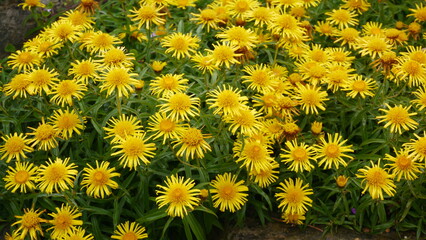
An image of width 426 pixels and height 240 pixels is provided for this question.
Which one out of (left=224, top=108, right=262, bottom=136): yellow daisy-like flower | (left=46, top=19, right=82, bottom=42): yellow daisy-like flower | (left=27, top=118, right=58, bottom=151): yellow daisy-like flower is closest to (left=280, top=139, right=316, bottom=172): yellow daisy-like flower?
(left=224, top=108, right=262, bottom=136): yellow daisy-like flower

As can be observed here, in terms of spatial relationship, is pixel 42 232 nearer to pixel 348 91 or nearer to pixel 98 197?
pixel 98 197

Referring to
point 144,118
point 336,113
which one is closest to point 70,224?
point 144,118

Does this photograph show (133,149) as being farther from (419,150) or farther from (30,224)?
(419,150)

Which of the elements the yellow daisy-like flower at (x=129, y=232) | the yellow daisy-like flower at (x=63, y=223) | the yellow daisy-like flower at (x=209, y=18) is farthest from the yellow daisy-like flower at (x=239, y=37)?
the yellow daisy-like flower at (x=63, y=223)

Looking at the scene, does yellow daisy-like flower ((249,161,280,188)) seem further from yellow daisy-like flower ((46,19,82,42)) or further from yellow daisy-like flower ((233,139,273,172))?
yellow daisy-like flower ((46,19,82,42))

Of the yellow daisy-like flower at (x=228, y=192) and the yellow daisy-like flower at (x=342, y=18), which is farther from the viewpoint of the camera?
the yellow daisy-like flower at (x=342, y=18)

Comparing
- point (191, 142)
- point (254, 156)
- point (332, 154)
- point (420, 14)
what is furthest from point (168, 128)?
point (420, 14)

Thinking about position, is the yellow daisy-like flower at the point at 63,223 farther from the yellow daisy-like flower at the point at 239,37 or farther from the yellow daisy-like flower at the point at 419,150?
the yellow daisy-like flower at the point at 419,150
